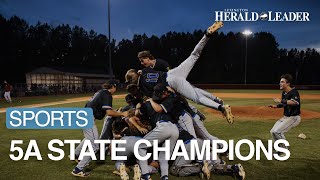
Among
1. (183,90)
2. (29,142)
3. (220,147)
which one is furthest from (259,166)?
(29,142)

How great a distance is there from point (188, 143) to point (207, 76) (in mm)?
62762

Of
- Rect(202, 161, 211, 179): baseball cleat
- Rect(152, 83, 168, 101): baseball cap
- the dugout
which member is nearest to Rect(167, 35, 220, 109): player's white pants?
Rect(152, 83, 168, 101): baseball cap

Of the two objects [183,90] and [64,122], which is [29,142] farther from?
[183,90]

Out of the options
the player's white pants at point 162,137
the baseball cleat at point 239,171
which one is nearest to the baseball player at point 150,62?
the player's white pants at point 162,137

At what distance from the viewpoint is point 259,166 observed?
706 cm

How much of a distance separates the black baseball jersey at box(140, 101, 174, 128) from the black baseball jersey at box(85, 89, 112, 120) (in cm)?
75

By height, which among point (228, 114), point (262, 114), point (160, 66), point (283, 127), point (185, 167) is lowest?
point (262, 114)

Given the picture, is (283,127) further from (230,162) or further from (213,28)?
(213,28)

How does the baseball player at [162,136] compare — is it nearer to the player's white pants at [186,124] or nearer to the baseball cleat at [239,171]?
the player's white pants at [186,124]

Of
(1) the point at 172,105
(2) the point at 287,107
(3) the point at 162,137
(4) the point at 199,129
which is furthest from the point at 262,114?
(3) the point at 162,137

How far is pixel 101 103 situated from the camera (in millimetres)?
6699

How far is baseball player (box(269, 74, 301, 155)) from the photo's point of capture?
7707mm

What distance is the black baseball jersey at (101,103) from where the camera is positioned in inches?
260

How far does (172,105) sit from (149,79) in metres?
1.05
